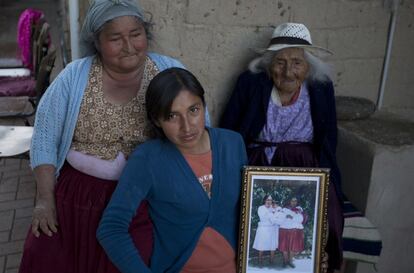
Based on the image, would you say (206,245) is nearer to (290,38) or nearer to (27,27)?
(290,38)

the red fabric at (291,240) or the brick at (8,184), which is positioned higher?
the red fabric at (291,240)

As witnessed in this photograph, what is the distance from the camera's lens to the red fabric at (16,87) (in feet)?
15.1

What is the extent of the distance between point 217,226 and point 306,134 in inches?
35.5

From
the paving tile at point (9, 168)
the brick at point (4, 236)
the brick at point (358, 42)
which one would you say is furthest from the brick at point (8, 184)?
the brick at point (358, 42)

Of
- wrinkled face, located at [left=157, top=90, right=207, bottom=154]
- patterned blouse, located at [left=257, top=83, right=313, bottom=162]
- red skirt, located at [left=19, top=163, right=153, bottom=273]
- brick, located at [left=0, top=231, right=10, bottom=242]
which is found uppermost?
wrinkled face, located at [left=157, top=90, right=207, bottom=154]

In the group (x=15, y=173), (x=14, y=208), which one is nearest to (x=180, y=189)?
(x=14, y=208)

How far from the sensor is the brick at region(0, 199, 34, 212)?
383 centimetres

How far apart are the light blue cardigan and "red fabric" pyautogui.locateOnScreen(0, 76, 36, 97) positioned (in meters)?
2.64

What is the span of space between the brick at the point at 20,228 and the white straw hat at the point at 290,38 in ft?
7.24

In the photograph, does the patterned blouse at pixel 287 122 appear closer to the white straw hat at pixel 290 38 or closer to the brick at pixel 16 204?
the white straw hat at pixel 290 38

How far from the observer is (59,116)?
215 cm

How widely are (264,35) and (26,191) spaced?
251cm

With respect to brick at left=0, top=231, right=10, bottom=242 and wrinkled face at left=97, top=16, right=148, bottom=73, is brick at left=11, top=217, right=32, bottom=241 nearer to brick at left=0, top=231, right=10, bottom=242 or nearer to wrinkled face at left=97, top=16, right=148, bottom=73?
brick at left=0, top=231, right=10, bottom=242

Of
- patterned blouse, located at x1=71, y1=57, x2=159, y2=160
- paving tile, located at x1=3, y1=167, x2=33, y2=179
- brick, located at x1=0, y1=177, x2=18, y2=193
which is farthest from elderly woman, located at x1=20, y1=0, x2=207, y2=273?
paving tile, located at x1=3, y1=167, x2=33, y2=179
